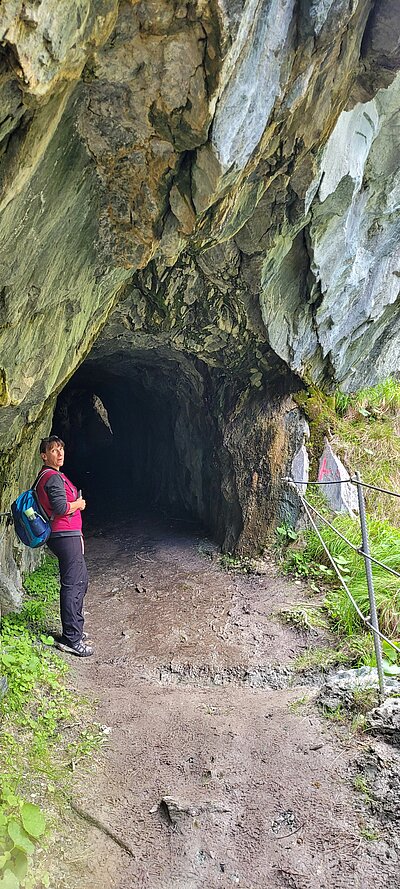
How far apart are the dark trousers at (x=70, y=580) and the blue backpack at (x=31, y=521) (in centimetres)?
22

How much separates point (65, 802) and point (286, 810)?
1.18 meters

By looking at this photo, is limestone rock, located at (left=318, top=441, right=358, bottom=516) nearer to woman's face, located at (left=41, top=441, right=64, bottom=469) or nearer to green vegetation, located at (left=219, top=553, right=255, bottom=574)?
green vegetation, located at (left=219, top=553, right=255, bottom=574)

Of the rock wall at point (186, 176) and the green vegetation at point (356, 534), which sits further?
the green vegetation at point (356, 534)

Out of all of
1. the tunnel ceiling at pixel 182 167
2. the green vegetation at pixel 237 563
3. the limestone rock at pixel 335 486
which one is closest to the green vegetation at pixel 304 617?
the green vegetation at pixel 237 563

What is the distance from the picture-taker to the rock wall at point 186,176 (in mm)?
2699

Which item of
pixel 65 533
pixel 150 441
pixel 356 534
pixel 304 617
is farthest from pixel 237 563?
pixel 150 441

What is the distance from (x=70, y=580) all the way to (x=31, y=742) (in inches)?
59.3

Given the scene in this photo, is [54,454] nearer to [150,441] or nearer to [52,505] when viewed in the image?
[52,505]

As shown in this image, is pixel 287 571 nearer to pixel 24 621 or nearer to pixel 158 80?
pixel 24 621

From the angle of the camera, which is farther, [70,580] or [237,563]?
[237,563]

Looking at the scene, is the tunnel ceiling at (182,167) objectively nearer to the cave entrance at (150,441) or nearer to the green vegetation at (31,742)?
the green vegetation at (31,742)

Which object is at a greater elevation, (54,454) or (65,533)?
(54,454)

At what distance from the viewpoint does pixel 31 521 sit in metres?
4.55

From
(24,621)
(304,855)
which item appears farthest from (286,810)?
(24,621)
